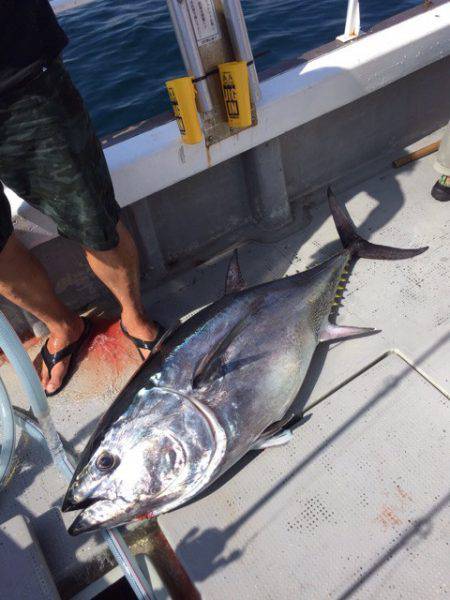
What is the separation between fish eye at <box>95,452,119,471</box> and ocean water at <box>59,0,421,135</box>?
13.3ft

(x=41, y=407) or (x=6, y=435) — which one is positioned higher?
(x=41, y=407)

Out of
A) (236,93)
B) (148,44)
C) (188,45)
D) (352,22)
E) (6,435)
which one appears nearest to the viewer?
(6,435)

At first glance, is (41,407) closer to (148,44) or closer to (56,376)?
(56,376)

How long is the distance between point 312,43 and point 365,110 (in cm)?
359

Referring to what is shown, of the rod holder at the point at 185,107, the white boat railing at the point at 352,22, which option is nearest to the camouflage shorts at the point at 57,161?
the rod holder at the point at 185,107

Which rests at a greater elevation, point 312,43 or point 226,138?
point 226,138

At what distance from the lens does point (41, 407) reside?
1.65 meters

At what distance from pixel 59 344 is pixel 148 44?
5.36 meters

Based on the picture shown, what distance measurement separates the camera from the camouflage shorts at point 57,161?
1550 millimetres

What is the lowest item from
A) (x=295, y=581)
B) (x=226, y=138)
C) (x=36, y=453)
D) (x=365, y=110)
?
(x=295, y=581)

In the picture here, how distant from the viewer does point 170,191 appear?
249 cm

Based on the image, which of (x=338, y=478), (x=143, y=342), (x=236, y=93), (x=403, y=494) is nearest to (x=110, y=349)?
(x=143, y=342)

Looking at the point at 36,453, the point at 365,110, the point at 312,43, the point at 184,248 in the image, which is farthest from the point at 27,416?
the point at 312,43

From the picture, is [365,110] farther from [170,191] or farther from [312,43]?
[312,43]
